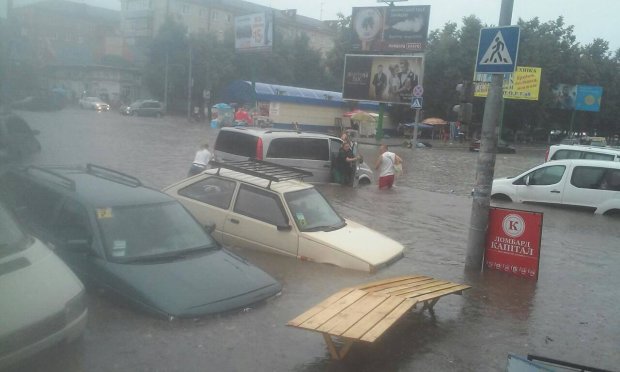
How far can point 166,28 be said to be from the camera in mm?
53938

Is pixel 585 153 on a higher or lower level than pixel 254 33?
lower

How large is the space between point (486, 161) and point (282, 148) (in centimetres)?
770

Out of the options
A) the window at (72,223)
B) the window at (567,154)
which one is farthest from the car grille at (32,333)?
the window at (567,154)

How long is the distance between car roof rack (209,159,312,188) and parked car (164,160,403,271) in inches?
Result: 0.6

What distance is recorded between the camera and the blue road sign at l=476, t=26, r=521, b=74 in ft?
26.1

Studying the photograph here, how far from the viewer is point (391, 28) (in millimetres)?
37562

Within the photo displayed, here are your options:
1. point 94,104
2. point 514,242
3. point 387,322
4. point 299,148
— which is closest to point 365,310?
point 387,322

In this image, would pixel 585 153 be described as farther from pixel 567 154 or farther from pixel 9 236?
pixel 9 236

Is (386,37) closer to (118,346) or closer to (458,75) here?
(458,75)

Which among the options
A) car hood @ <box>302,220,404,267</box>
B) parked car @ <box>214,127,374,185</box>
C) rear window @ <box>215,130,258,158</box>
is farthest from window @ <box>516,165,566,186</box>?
car hood @ <box>302,220,404,267</box>

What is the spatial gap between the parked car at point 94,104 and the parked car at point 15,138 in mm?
25946

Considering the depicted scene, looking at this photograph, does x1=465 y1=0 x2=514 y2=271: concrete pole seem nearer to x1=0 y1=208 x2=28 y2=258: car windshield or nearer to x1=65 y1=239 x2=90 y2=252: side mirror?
x1=65 y1=239 x2=90 y2=252: side mirror

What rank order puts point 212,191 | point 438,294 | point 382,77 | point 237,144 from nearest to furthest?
point 438,294 < point 212,191 < point 237,144 < point 382,77

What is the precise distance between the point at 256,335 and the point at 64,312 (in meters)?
1.73
